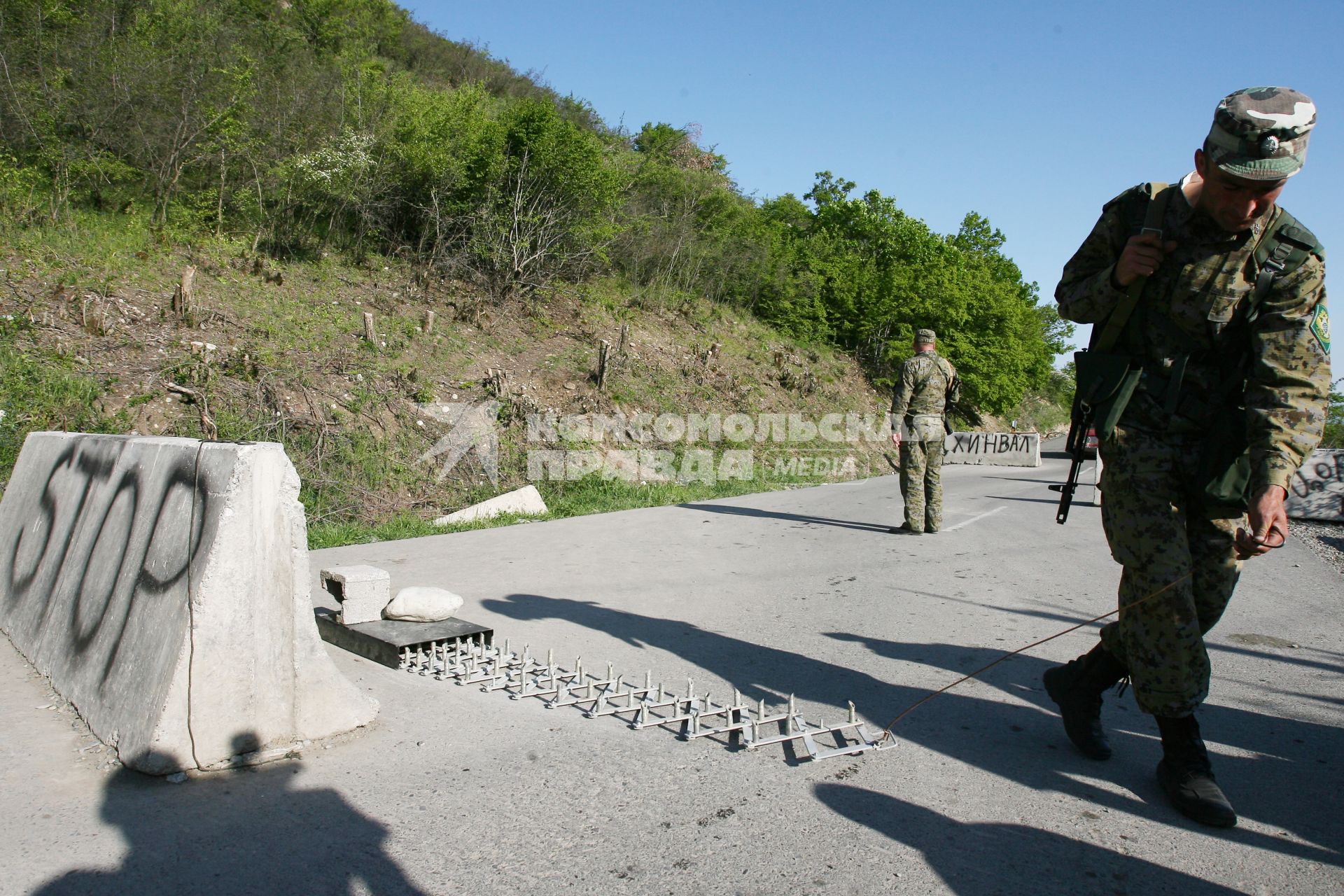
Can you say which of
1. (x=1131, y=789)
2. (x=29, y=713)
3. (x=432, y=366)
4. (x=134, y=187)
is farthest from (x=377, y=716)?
(x=134, y=187)

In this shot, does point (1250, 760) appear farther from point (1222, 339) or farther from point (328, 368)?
point (328, 368)

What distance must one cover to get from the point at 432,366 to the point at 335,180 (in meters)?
6.33

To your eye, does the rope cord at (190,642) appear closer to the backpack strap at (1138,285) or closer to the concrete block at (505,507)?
the backpack strap at (1138,285)

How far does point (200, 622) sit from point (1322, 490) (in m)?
13.9

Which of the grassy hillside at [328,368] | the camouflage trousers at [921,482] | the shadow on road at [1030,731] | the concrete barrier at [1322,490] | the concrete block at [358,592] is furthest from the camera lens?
the concrete barrier at [1322,490]

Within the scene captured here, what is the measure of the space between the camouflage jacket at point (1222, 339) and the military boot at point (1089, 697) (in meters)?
0.94

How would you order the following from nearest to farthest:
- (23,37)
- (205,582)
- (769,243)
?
(205,582) < (23,37) < (769,243)

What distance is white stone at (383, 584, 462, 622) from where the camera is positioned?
503 centimetres

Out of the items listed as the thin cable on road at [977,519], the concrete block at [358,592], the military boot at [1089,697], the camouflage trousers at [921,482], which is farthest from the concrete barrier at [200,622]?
the thin cable on road at [977,519]

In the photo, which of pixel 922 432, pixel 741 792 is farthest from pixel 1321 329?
pixel 922 432

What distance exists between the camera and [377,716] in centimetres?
374

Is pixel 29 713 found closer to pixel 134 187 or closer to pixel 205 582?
pixel 205 582

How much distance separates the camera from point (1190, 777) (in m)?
3.01

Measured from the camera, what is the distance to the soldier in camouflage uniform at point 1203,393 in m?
2.93
